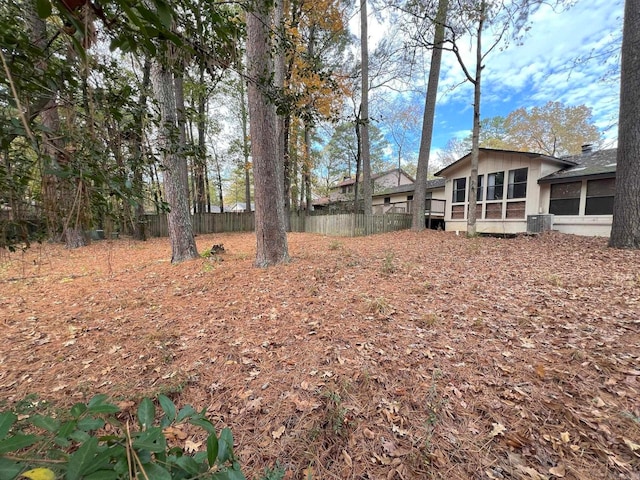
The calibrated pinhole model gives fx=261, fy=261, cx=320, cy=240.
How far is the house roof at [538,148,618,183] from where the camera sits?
8883 mm

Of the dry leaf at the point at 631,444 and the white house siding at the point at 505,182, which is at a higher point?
the white house siding at the point at 505,182

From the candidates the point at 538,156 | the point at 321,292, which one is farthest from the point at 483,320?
the point at 538,156

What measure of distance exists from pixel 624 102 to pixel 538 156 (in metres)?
5.31

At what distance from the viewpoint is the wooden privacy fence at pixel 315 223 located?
469 inches

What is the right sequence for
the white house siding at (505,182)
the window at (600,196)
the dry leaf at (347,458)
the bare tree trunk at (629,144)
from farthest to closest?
the white house siding at (505,182), the window at (600,196), the bare tree trunk at (629,144), the dry leaf at (347,458)

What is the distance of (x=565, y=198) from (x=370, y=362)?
12083 millimetres

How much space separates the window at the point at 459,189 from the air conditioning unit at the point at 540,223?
3.26 m

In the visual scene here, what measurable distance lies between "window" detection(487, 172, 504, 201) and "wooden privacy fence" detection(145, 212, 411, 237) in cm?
369

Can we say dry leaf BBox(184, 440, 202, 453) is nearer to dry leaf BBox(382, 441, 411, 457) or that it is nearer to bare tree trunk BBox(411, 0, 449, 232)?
dry leaf BBox(382, 441, 411, 457)

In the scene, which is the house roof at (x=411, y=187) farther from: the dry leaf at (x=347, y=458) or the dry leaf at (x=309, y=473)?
the dry leaf at (x=309, y=473)

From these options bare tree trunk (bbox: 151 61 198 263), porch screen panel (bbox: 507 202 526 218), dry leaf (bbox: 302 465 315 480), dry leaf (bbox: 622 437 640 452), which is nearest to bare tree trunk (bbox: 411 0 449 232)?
porch screen panel (bbox: 507 202 526 218)

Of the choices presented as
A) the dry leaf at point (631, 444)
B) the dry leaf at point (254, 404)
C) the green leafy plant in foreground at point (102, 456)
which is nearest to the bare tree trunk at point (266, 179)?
the dry leaf at point (254, 404)

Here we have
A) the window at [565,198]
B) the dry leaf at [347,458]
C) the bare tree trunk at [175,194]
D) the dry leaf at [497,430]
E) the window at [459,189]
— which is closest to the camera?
the dry leaf at [347,458]

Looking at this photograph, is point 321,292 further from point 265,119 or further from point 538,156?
point 538,156
